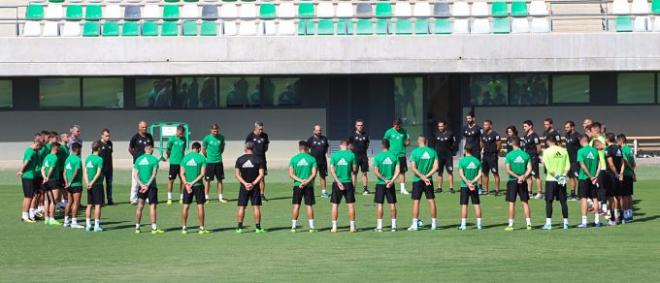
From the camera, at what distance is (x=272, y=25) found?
40.8 meters

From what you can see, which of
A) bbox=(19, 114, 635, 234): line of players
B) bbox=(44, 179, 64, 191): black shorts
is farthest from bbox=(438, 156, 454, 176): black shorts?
bbox=(44, 179, 64, 191): black shorts

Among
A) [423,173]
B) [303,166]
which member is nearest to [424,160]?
[423,173]

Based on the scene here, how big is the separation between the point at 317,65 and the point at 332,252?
1973cm

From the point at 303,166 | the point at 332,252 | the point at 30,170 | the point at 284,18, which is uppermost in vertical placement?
the point at 284,18

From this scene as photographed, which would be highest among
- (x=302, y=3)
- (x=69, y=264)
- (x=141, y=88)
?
(x=302, y=3)

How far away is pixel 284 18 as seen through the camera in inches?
1609

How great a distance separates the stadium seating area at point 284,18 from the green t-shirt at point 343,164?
56.5 feet

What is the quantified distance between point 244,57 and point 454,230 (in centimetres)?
1752

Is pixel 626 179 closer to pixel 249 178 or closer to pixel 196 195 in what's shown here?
pixel 249 178

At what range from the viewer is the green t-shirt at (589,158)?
24109mm

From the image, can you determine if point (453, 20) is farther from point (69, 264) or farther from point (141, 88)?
point (69, 264)

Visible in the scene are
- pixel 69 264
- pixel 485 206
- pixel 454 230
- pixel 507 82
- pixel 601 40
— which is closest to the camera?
pixel 69 264

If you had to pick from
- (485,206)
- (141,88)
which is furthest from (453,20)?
(485,206)

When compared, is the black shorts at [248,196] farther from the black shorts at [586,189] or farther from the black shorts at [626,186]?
the black shorts at [626,186]
